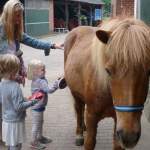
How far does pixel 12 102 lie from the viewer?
14.7 feet

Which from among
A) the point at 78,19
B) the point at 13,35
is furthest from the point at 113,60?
the point at 78,19

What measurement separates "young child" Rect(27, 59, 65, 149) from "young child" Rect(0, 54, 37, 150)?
1.94 feet

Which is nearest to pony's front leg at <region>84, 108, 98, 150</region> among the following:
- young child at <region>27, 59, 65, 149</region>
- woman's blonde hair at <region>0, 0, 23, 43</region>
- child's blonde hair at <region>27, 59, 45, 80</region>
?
young child at <region>27, 59, 65, 149</region>

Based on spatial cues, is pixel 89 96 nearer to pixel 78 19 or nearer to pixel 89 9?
pixel 78 19

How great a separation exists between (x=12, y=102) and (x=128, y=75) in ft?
5.13

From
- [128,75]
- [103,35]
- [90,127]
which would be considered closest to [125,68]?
[128,75]

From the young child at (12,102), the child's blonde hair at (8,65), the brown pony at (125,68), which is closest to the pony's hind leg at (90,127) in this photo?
the brown pony at (125,68)

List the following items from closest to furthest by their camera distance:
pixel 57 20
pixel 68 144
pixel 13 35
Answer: pixel 13 35
pixel 68 144
pixel 57 20

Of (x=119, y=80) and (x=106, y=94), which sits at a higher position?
(x=119, y=80)

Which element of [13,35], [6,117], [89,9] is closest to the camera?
[6,117]

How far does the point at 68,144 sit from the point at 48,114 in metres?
1.75

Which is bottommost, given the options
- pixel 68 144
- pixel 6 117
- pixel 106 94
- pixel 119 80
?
pixel 68 144

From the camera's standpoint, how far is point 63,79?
5.71 meters

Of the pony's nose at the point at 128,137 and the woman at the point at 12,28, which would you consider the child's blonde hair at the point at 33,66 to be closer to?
the woman at the point at 12,28
